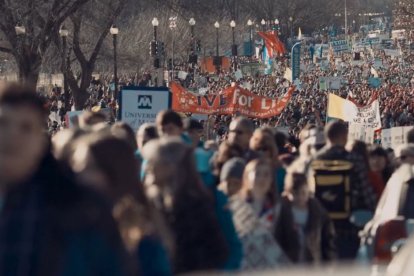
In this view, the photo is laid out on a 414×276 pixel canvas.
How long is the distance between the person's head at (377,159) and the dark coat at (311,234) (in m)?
2.51

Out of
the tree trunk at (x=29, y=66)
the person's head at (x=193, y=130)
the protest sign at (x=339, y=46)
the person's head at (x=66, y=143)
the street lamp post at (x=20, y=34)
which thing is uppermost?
the protest sign at (x=339, y=46)

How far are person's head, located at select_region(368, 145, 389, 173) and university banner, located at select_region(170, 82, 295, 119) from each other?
1416 cm

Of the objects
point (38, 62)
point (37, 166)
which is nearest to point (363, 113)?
point (38, 62)

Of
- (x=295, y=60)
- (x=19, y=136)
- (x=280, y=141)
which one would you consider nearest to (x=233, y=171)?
(x=19, y=136)

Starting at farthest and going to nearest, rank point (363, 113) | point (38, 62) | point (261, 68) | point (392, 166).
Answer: point (261, 68) → point (38, 62) → point (363, 113) → point (392, 166)

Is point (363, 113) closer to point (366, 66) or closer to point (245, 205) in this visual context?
point (245, 205)

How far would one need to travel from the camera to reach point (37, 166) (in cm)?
393

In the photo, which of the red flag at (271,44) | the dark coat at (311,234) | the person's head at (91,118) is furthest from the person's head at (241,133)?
the red flag at (271,44)

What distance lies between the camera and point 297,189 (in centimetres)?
765

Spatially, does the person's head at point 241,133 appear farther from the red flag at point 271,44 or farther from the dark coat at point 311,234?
the red flag at point 271,44

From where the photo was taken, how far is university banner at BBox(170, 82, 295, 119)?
82.0ft

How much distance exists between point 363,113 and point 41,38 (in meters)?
9.48

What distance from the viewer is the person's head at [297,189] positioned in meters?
7.64

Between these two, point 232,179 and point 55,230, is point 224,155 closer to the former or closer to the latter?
point 232,179
